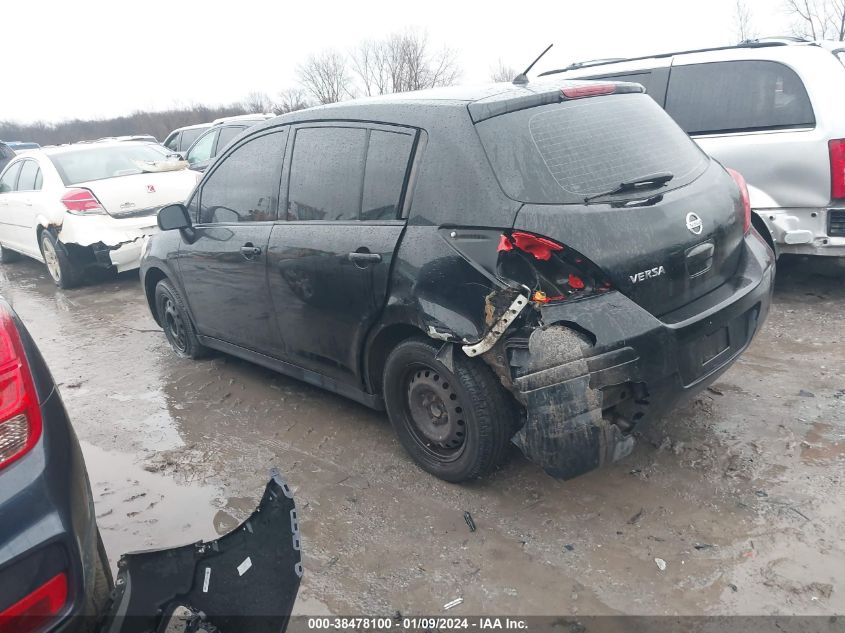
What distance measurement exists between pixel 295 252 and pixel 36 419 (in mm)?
1891

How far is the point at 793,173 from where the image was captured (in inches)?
193

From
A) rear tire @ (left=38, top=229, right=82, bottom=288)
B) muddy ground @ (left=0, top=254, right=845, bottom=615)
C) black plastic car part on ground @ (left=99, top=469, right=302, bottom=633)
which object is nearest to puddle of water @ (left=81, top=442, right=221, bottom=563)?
muddy ground @ (left=0, top=254, right=845, bottom=615)

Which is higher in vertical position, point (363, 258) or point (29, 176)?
point (29, 176)

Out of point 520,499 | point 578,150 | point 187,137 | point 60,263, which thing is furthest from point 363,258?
point 187,137

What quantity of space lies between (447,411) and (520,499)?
0.54 metres

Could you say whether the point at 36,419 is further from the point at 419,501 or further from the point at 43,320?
the point at 43,320

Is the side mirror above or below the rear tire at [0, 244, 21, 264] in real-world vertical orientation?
above

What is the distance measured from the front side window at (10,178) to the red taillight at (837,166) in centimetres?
931

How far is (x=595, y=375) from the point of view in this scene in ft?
8.48

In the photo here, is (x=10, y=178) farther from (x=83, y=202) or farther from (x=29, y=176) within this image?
(x=83, y=202)

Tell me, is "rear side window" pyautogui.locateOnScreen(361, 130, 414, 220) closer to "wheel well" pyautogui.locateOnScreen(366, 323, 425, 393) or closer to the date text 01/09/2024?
"wheel well" pyautogui.locateOnScreen(366, 323, 425, 393)

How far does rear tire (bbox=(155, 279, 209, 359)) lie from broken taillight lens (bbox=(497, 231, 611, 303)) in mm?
3066

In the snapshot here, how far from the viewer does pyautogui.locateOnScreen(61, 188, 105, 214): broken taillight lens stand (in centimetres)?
760

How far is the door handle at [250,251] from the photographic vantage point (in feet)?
12.8
